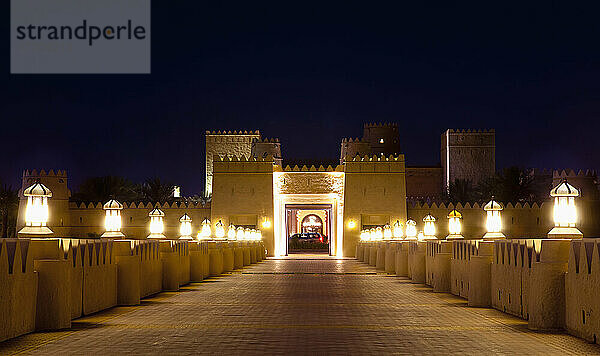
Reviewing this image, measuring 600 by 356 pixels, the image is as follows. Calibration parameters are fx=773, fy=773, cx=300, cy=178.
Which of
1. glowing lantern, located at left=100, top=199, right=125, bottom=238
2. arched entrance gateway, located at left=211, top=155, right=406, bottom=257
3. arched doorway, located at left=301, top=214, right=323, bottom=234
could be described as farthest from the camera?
arched doorway, located at left=301, top=214, right=323, bottom=234

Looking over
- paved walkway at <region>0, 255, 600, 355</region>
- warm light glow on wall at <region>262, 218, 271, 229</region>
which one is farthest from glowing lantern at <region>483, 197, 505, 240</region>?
warm light glow on wall at <region>262, 218, 271, 229</region>

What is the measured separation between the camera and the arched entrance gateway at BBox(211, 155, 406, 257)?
140 feet

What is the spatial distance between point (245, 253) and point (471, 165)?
177ft

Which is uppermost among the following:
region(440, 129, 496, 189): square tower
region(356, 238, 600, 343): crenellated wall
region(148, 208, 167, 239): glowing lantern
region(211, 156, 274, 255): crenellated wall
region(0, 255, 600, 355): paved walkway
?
region(440, 129, 496, 189): square tower

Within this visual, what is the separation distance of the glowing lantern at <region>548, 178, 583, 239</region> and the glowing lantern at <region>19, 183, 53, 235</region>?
5.65 m

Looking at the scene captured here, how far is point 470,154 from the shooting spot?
78250 mm

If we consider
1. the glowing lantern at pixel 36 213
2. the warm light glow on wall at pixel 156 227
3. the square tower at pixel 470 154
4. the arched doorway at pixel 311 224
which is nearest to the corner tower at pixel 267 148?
the arched doorway at pixel 311 224

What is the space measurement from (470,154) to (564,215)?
70.8 m

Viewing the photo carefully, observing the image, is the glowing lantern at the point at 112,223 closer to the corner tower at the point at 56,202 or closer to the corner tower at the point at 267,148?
the corner tower at the point at 56,202

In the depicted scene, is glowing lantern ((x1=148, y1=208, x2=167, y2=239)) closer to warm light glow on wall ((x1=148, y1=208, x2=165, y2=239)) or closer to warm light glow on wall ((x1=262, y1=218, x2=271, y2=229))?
warm light glow on wall ((x1=148, y1=208, x2=165, y2=239))

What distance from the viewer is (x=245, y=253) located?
27719 millimetres

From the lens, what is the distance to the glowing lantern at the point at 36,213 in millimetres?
8312

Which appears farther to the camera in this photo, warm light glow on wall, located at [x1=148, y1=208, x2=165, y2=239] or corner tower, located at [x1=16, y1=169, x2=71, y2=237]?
corner tower, located at [x1=16, y1=169, x2=71, y2=237]

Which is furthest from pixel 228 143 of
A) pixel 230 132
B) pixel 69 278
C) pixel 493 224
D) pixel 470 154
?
pixel 69 278
